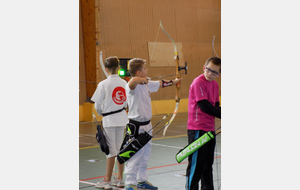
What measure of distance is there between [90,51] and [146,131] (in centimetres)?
864

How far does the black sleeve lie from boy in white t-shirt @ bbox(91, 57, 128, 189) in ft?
4.34

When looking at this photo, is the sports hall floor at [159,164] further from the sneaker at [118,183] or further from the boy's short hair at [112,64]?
the boy's short hair at [112,64]

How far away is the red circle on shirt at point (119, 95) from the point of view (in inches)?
168

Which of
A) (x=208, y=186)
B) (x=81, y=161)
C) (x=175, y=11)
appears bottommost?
(x=81, y=161)

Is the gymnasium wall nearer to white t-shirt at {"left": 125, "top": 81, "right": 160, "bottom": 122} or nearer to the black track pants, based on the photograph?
white t-shirt at {"left": 125, "top": 81, "right": 160, "bottom": 122}

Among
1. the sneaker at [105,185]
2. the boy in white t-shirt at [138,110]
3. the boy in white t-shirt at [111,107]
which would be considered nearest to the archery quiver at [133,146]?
the boy in white t-shirt at [138,110]

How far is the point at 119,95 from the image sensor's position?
169 inches

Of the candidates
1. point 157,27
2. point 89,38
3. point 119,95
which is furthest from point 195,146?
point 157,27

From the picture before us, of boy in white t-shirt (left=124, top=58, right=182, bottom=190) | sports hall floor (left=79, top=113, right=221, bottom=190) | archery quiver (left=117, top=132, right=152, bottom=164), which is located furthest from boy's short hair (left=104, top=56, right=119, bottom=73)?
sports hall floor (left=79, top=113, right=221, bottom=190)

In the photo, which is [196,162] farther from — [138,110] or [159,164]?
[159,164]

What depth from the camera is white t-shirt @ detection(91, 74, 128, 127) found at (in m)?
4.26

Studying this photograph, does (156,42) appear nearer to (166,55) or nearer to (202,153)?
(166,55)

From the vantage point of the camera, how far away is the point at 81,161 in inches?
237
